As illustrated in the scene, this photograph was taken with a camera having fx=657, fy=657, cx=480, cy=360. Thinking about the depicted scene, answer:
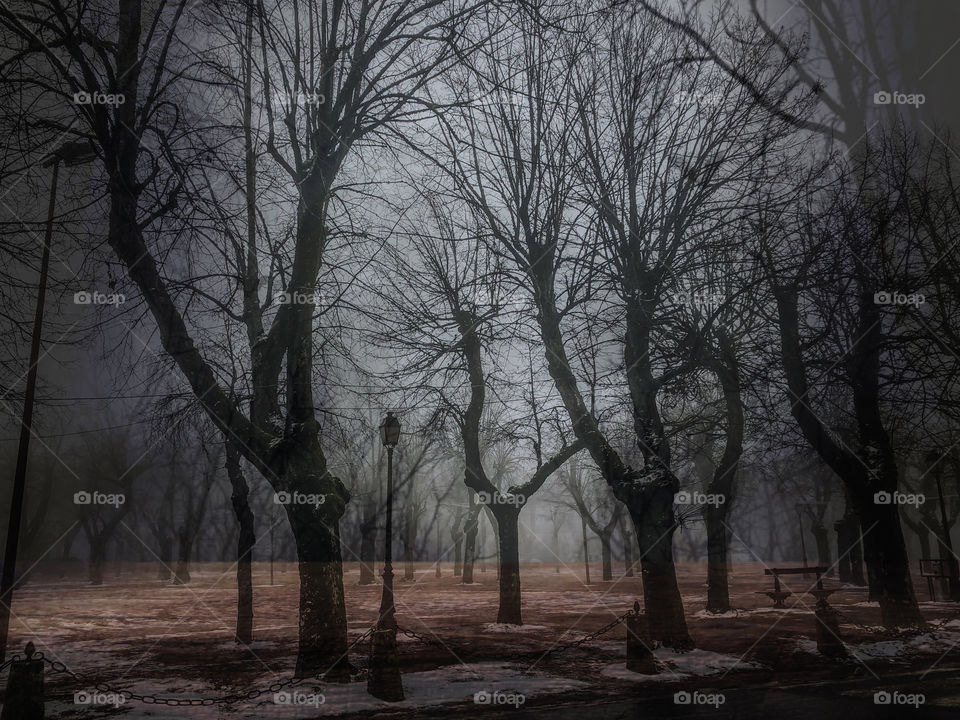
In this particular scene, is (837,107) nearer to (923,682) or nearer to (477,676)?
(923,682)

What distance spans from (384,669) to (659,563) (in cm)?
500

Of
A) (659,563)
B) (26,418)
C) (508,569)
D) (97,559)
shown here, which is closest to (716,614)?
(508,569)

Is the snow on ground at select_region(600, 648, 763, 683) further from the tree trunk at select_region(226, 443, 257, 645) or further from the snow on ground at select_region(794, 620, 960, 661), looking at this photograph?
the tree trunk at select_region(226, 443, 257, 645)

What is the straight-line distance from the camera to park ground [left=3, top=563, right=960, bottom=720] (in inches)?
318

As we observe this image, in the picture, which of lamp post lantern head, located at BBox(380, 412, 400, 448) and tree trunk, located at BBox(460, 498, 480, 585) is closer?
lamp post lantern head, located at BBox(380, 412, 400, 448)

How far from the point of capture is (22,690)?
6.50m

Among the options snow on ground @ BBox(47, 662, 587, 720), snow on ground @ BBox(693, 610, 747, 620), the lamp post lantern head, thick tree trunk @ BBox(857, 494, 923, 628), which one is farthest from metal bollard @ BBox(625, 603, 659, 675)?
snow on ground @ BBox(693, 610, 747, 620)

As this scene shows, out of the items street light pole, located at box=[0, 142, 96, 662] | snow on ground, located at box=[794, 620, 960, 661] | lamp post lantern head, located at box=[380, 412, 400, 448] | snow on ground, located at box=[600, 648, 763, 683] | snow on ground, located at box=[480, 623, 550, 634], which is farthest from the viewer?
snow on ground, located at box=[480, 623, 550, 634]

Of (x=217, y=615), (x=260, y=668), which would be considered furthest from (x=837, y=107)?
(x=217, y=615)

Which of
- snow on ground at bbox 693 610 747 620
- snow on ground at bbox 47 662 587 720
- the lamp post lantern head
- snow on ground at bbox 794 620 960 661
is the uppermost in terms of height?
the lamp post lantern head

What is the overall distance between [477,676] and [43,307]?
920 cm

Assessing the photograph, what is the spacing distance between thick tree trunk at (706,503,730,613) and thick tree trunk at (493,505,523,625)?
17.4 ft

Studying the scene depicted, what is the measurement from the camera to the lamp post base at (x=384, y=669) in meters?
8.34

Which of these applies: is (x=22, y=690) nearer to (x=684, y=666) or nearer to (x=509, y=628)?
(x=684, y=666)
